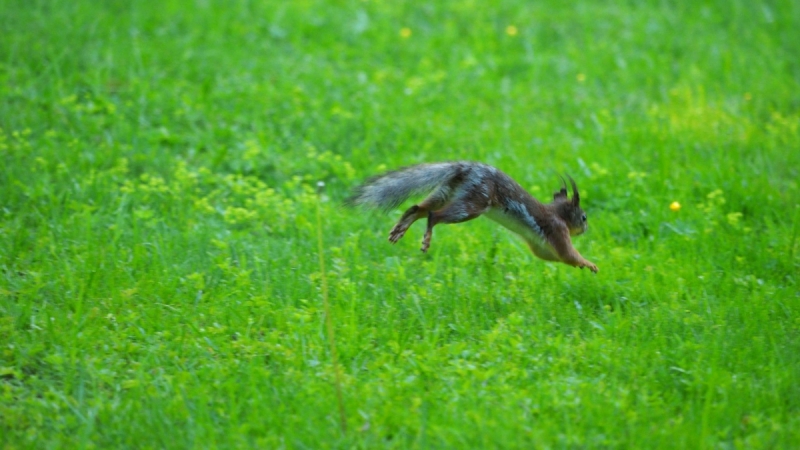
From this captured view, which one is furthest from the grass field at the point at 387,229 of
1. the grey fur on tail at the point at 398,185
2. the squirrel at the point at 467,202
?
the grey fur on tail at the point at 398,185

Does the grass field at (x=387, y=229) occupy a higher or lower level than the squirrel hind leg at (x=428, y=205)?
lower

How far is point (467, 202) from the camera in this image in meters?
5.38

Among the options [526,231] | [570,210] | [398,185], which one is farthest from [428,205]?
[570,210]

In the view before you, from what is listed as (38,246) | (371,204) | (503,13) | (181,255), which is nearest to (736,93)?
(503,13)

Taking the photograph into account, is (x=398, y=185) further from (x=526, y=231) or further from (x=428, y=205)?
(x=526, y=231)

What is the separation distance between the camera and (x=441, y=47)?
9766 millimetres

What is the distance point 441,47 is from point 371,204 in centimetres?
483

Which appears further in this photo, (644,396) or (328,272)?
(328,272)

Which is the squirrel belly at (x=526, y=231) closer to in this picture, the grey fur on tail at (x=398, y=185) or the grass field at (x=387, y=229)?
the grass field at (x=387, y=229)

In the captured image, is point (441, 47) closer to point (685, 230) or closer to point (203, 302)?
point (685, 230)

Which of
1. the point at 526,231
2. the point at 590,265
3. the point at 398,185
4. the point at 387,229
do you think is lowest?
the point at 387,229

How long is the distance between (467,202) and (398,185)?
0.44 meters

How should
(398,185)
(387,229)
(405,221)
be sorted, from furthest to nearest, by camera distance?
(387,229) → (405,221) → (398,185)

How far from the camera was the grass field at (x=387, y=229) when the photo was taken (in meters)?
4.54
